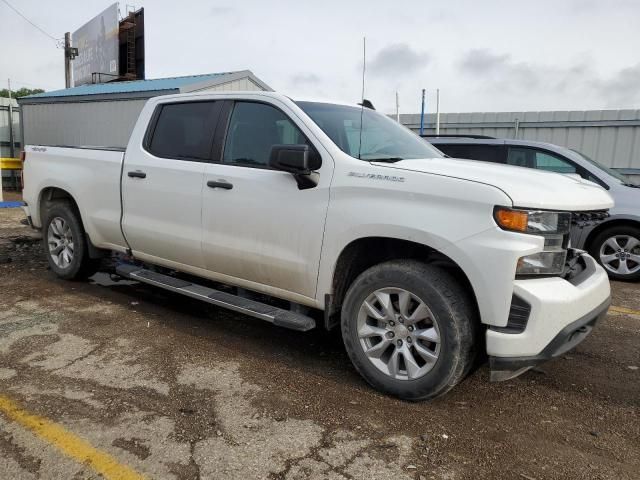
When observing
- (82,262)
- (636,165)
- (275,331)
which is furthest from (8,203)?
(636,165)

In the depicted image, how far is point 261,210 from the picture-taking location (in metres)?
3.81

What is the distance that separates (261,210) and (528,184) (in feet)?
5.74

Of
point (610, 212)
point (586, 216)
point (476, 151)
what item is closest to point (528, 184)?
point (586, 216)

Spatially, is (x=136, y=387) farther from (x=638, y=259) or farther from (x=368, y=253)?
(x=638, y=259)

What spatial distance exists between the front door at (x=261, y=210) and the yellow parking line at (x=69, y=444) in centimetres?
159

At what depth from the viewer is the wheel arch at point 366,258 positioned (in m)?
3.32

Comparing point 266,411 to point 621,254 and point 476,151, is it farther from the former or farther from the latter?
point 476,151

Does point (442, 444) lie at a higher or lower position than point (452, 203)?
lower

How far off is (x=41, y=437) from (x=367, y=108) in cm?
337

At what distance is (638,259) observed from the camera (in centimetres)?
668

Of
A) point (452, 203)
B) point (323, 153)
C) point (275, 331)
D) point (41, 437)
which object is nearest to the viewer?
point (41, 437)

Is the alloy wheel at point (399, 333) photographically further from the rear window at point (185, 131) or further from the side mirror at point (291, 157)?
the rear window at point (185, 131)

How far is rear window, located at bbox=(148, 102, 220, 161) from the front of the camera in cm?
435

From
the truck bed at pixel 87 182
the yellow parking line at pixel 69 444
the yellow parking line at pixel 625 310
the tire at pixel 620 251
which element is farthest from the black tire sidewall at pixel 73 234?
the tire at pixel 620 251
